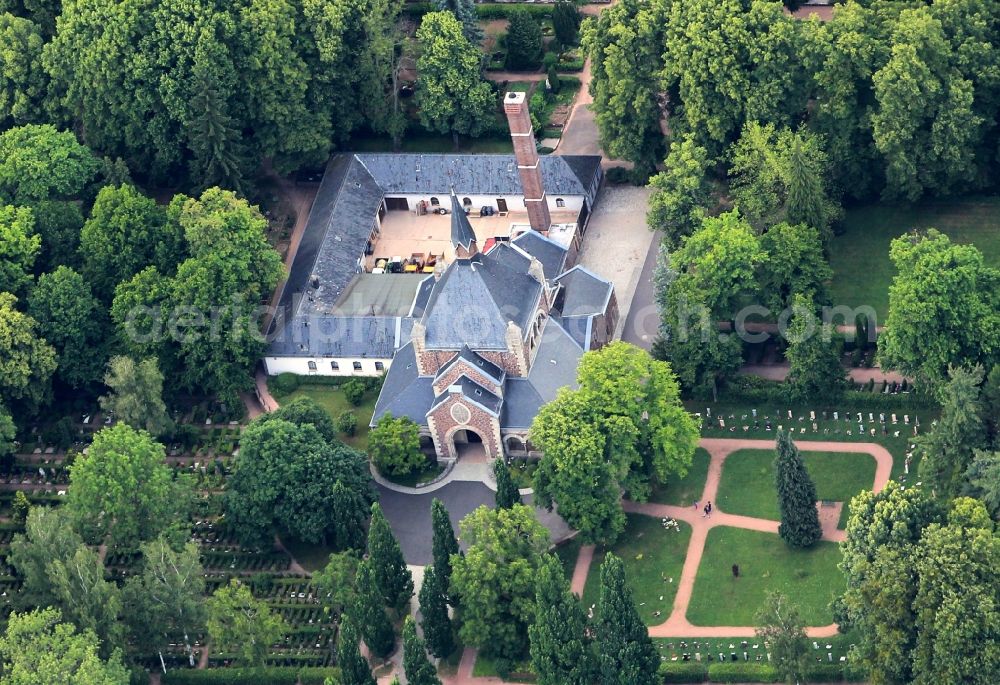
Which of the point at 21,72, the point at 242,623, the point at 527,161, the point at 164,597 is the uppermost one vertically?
the point at 21,72

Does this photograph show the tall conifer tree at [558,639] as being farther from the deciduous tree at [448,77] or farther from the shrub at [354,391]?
the deciduous tree at [448,77]

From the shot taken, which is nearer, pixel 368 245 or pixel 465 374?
pixel 465 374

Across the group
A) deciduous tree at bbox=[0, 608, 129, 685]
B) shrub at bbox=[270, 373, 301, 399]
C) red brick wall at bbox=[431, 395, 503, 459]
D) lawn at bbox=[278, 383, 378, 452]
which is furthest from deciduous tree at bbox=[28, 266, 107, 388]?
deciduous tree at bbox=[0, 608, 129, 685]

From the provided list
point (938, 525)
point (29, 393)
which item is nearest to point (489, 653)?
point (938, 525)

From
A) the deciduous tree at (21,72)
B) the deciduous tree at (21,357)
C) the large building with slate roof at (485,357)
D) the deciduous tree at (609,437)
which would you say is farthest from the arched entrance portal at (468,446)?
the deciduous tree at (21,72)

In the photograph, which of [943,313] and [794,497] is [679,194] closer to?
[943,313]

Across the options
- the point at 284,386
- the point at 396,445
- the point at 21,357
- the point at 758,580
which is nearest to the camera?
the point at 758,580

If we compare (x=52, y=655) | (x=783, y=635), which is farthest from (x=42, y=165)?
(x=783, y=635)
